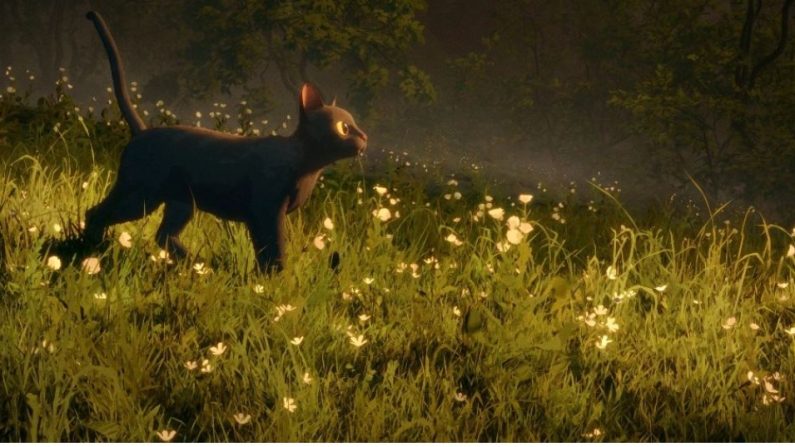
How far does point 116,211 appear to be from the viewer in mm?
5758

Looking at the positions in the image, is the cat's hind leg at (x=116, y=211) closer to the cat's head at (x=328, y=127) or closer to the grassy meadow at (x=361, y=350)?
the grassy meadow at (x=361, y=350)

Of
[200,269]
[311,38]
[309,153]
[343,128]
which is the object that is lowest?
[311,38]

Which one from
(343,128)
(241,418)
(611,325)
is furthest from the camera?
(343,128)

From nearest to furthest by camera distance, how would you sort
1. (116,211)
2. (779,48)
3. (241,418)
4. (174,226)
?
(241,418) → (116,211) → (174,226) → (779,48)

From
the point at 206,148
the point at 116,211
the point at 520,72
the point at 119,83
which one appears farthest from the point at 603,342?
the point at 520,72

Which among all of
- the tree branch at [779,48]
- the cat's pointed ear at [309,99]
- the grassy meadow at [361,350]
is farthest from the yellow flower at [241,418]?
the tree branch at [779,48]

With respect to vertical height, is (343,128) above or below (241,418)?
above

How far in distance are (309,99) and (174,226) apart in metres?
1.13

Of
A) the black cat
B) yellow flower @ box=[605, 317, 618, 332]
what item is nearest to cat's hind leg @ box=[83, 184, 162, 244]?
the black cat

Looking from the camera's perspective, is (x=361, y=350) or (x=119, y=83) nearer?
(x=361, y=350)

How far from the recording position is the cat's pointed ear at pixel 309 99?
18.5 feet

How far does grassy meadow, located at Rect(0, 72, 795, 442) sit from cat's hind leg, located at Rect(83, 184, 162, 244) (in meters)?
0.10

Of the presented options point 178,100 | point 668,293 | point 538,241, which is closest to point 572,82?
point 178,100

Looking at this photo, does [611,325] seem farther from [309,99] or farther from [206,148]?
[206,148]
